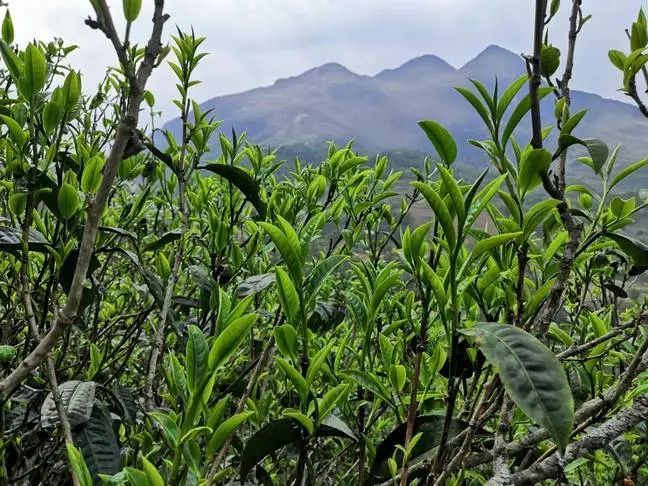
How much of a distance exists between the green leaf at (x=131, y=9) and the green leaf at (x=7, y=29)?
1003mm

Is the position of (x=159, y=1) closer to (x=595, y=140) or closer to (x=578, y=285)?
(x=595, y=140)

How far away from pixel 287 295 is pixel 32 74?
0.76 meters

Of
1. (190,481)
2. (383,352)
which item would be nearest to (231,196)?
(383,352)

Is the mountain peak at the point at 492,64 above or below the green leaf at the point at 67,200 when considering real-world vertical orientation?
above

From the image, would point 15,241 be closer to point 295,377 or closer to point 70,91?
point 70,91

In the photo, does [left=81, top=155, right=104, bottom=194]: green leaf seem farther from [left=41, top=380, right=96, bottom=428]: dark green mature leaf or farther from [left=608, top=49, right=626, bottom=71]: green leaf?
[left=608, top=49, right=626, bottom=71]: green leaf

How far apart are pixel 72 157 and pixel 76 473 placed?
3.78 feet

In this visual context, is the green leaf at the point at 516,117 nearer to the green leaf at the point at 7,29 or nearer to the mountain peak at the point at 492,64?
the green leaf at the point at 7,29

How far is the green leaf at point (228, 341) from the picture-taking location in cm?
72

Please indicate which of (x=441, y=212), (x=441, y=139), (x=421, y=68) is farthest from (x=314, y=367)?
(x=421, y=68)

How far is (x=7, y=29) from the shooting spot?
1.48m


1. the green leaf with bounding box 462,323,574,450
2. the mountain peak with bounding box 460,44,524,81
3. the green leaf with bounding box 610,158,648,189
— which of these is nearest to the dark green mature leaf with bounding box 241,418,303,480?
the green leaf with bounding box 462,323,574,450

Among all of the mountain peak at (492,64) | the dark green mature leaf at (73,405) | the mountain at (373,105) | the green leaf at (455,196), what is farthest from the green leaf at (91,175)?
the mountain peak at (492,64)

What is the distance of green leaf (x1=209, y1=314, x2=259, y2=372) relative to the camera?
0.72 m
